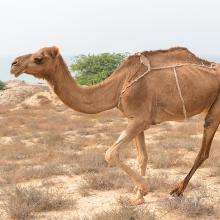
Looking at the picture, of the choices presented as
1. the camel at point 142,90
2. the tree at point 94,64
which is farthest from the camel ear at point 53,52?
the tree at point 94,64

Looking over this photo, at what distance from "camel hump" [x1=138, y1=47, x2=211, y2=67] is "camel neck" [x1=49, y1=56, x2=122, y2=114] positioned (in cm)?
62

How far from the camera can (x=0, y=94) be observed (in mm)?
34812

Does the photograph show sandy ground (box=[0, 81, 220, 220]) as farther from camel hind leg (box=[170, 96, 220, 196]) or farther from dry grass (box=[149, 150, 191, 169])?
camel hind leg (box=[170, 96, 220, 196])

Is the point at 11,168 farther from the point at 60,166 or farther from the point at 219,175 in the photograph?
the point at 219,175

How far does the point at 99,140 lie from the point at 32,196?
7950 mm

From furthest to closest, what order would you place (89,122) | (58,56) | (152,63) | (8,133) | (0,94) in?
(0,94) → (89,122) → (8,133) → (152,63) → (58,56)

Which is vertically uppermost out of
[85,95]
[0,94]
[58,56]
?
[58,56]

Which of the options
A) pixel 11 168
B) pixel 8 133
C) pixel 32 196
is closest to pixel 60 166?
pixel 11 168

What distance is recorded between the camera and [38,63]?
6.17 meters

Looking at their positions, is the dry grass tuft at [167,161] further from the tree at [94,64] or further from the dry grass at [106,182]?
the tree at [94,64]

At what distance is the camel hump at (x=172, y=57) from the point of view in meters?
6.93

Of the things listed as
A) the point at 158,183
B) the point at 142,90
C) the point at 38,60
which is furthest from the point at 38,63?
the point at 158,183

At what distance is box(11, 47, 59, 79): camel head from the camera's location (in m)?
6.05

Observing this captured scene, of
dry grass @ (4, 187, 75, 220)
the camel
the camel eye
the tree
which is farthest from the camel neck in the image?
the tree
